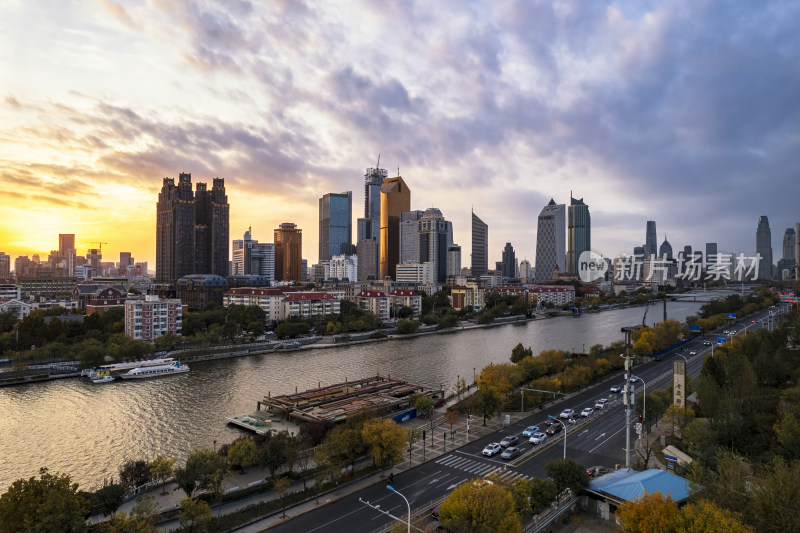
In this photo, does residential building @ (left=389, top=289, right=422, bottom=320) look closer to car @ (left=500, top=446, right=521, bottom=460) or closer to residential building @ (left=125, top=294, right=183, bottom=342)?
residential building @ (left=125, top=294, right=183, bottom=342)

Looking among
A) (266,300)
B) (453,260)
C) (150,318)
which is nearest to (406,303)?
(266,300)

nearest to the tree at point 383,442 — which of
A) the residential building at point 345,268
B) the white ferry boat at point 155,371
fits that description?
the white ferry boat at point 155,371

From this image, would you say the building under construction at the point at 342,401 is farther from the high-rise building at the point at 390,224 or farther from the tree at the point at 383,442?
the high-rise building at the point at 390,224

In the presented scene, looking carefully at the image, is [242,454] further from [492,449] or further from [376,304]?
[376,304]

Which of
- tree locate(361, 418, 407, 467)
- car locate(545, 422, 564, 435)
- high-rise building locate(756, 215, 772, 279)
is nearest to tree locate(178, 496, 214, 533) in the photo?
tree locate(361, 418, 407, 467)

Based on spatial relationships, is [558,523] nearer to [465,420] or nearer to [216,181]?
[465,420]
